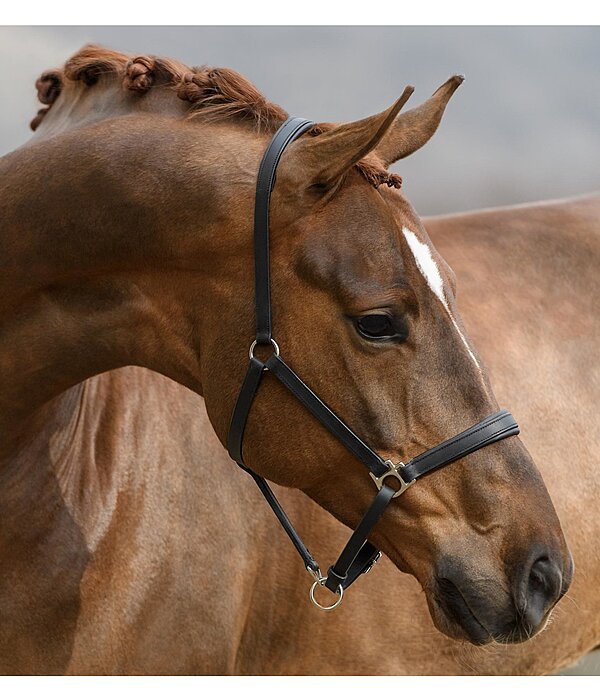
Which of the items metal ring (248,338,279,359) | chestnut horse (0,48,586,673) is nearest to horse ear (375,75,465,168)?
chestnut horse (0,48,586,673)

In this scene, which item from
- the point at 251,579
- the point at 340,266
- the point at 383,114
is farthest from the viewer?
the point at 251,579

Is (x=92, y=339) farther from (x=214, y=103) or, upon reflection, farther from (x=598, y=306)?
(x=598, y=306)

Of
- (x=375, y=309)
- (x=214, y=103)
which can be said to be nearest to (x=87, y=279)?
(x=214, y=103)

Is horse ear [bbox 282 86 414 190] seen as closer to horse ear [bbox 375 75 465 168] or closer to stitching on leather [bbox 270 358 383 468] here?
horse ear [bbox 375 75 465 168]

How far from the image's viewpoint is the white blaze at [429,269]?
2137 mm

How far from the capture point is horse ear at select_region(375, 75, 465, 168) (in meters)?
2.22

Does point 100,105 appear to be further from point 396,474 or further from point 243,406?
point 396,474

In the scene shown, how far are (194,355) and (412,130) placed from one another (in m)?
0.77

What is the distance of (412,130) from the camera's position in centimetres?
225

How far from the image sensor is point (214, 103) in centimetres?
231

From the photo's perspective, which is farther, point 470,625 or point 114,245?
point 114,245

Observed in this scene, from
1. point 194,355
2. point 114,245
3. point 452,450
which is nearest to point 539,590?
point 452,450

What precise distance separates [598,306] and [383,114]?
218 centimetres

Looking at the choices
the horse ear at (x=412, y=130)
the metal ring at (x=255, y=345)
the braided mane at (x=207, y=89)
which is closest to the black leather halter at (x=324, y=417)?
the metal ring at (x=255, y=345)
